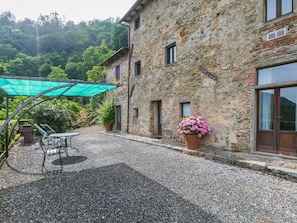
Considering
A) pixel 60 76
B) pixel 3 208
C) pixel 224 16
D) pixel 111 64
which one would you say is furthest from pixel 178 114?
pixel 60 76

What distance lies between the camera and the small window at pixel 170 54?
755 centimetres

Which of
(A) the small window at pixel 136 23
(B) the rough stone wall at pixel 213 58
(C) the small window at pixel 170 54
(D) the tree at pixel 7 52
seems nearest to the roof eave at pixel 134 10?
(A) the small window at pixel 136 23

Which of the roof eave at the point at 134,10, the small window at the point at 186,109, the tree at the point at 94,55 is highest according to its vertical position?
the tree at the point at 94,55

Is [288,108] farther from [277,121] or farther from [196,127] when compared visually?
[196,127]

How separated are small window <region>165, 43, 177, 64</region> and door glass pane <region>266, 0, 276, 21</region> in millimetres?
3640

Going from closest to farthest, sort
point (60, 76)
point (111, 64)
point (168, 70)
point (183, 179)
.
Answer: point (183, 179), point (168, 70), point (111, 64), point (60, 76)

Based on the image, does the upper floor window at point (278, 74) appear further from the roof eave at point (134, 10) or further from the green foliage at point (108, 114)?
the green foliage at point (108, 114)

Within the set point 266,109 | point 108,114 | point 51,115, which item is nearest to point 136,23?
point 108,114

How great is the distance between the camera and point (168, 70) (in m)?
7.58

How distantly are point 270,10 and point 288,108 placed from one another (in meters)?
2.62

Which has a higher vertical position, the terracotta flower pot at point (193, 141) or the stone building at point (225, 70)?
the stone building at point (225, 70)

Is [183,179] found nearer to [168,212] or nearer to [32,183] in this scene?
[168,212]

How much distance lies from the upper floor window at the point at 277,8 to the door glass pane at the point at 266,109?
6.41 feet

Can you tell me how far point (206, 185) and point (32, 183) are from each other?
3.30m
